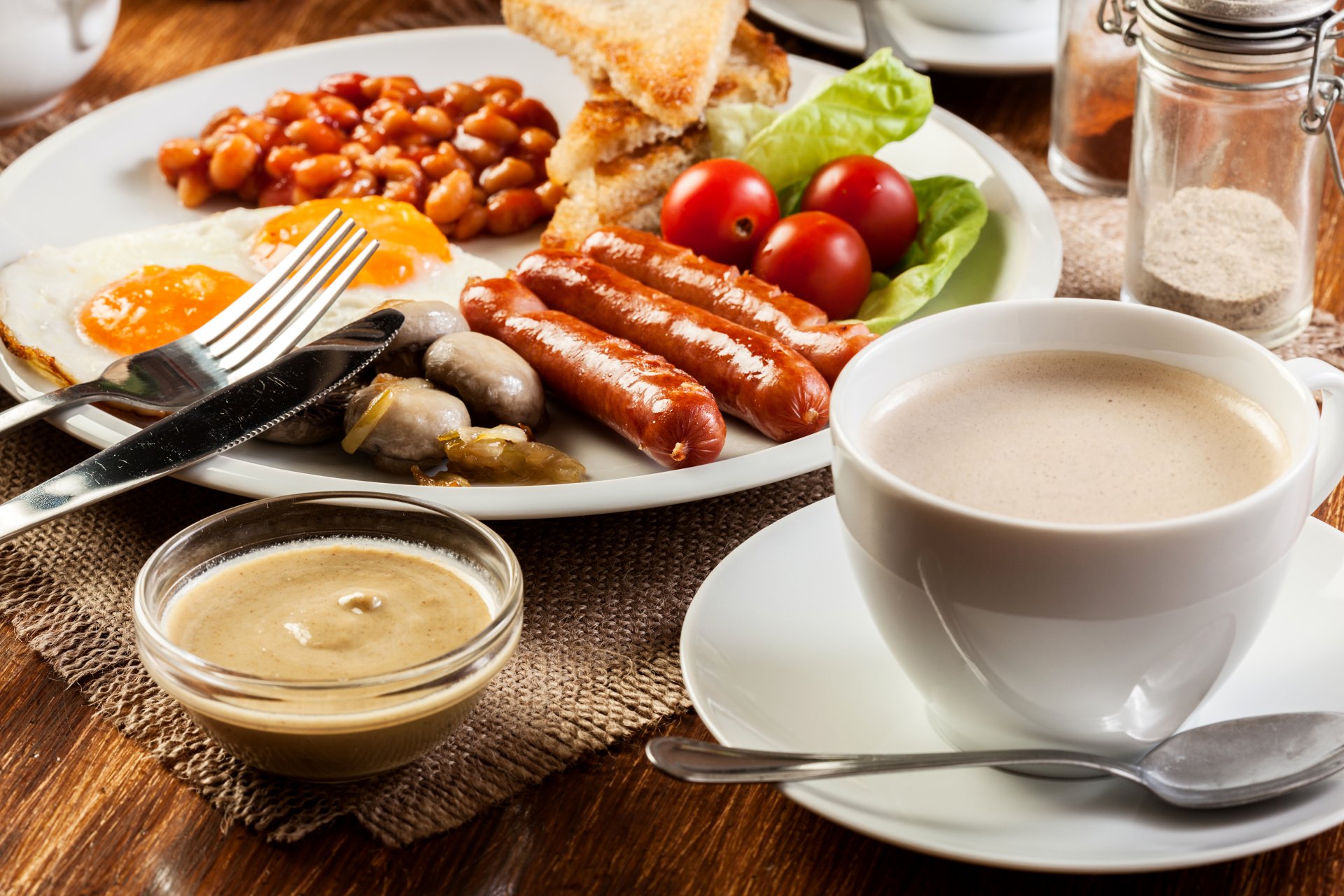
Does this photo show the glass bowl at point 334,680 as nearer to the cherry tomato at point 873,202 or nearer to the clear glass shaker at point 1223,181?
the cherry tomato at point 873,202

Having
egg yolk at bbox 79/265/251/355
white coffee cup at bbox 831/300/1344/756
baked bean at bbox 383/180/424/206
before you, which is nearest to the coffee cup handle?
white coffee cup at bbox 831/300/1344/756

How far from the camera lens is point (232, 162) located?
3.10 metres

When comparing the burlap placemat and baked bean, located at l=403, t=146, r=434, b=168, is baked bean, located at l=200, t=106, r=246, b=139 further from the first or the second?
the burlap placemat

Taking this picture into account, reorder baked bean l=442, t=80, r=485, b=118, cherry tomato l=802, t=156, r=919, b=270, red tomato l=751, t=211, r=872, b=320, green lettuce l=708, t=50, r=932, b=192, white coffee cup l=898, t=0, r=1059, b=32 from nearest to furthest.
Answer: red tomato l=751, t=211, r=872, b=320 < cherry tomato l=802, t=156, r=919, b=270 < green lettuce l=708, t=50, r=932, b=192 < baked bean l=442, t=80, r=485, b=118 < white coffee cup l=898, t=0, r=1059, b=32

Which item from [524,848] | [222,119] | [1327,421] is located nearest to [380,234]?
[222,119]

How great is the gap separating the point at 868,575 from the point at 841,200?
1.52 metres

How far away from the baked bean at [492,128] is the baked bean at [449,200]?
226mm

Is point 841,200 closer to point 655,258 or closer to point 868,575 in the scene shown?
point 655,258

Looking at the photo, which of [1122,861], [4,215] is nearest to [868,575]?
[1122,861]

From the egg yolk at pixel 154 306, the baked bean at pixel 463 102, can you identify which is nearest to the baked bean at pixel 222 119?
the baked bean at pixel 463 102

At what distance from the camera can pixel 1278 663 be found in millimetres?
1420

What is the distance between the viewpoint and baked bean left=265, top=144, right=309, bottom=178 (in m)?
3.14

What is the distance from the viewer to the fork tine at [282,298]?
2.27m

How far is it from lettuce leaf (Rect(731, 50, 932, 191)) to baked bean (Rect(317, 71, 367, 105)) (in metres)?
1.10
